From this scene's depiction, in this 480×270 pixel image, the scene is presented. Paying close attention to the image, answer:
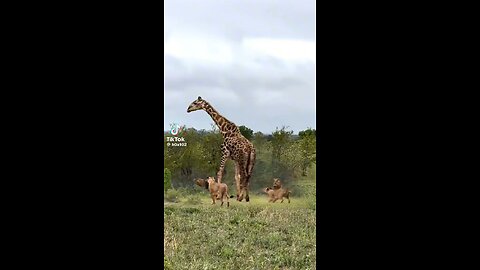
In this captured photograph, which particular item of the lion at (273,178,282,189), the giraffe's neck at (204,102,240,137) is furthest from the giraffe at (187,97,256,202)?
the lion at (273,178,282,189)

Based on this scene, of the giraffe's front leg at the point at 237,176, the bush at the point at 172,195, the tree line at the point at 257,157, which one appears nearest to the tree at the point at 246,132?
the tree line at the point at 257,157

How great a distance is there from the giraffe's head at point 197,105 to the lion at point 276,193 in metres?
0.44

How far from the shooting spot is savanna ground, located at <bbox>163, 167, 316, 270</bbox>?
2240mm

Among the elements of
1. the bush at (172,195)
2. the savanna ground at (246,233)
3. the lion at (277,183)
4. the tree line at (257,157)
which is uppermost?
the tree line at (257,157)

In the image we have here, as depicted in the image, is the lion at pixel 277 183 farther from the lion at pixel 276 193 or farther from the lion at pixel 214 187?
the lion at pixel 214 187

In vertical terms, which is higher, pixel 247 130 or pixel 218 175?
pixel 247 130

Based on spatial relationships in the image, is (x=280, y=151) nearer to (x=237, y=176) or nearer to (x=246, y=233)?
(x=237, y=176)

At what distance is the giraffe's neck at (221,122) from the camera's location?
→ 210 centimetres

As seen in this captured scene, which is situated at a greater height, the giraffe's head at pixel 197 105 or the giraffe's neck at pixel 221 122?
the giraffe's head at pixel 197 105

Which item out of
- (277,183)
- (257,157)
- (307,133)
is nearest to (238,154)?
(257,157)
